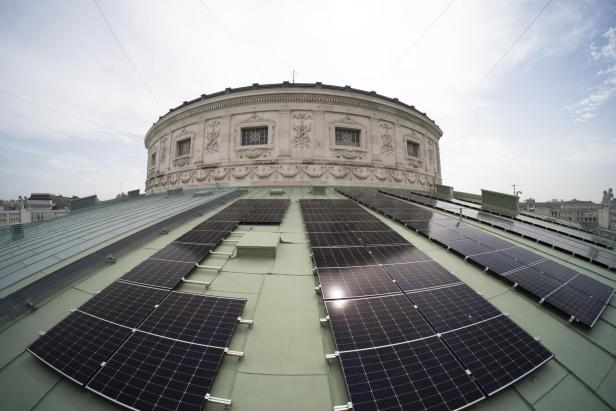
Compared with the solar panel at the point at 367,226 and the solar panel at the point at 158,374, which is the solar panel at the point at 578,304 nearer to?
the solar panel at the point at 367,226

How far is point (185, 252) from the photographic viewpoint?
20.0 feet

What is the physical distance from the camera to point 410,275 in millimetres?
5145

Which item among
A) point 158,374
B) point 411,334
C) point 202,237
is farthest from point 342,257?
point 202,237

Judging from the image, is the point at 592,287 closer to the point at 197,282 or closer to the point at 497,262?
the point at 497,262

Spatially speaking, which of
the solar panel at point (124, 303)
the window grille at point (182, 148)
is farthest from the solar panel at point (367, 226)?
the window grille at point (182, 148)

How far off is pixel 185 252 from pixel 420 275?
643cm

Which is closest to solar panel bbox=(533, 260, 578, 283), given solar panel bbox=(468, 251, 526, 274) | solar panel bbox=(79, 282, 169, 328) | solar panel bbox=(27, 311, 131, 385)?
solar panel bbox=(468, 251, 526, 274)

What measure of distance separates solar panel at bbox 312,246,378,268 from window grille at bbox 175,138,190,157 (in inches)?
733

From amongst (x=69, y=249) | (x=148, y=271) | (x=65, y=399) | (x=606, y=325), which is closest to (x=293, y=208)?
(x=148, y=271)

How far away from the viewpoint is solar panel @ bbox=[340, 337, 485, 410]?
8.86 ft

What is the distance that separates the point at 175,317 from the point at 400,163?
19.2 m

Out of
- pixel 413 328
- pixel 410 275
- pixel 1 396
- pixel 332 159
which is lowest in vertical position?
pixel 1 396

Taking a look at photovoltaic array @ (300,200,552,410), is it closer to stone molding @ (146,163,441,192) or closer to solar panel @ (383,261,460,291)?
solar panel @ (383,261,460,291)

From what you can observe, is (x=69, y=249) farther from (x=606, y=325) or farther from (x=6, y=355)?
(x=606, y=325)
